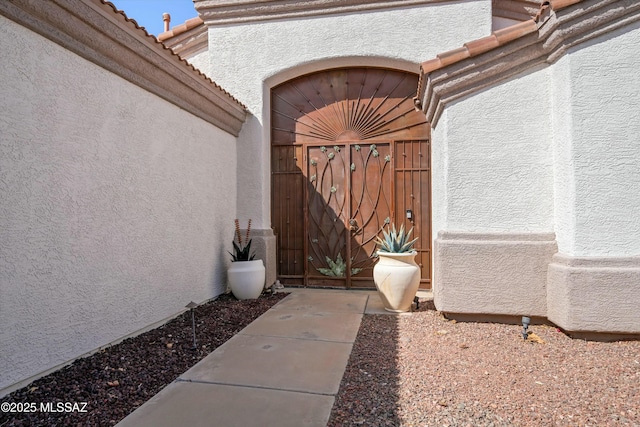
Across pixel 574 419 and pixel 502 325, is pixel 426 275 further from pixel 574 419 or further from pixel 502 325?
pixel 574 419

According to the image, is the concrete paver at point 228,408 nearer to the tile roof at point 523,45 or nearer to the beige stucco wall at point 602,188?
the beige stucco wall at point 602,188

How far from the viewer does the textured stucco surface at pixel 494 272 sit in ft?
14.9

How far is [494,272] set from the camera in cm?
464

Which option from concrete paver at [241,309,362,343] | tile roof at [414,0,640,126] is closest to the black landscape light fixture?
concrete paver at [241,309,362,343]

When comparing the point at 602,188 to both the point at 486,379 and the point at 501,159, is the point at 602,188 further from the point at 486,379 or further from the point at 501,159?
the point at 486,379

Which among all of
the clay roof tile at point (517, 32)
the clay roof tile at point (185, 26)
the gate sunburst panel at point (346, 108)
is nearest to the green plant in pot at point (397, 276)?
the gate sunburst panel at point (346, 108)

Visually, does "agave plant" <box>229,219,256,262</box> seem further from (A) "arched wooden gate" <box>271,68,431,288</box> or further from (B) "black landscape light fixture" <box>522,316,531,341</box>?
(B) "black landscape light fixture" <box>522,316,531,341</box>

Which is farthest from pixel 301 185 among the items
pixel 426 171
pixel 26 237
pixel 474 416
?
pixel 474 416

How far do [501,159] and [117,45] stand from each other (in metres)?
4.68

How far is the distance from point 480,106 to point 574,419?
11.7 feet

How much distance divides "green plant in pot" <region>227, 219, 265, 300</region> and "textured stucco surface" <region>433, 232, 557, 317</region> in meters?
2.85

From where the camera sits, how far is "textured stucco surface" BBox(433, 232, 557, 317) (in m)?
4.54

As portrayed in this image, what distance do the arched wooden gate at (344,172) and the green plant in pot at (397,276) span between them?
4.89 feet

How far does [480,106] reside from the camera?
4758mm
